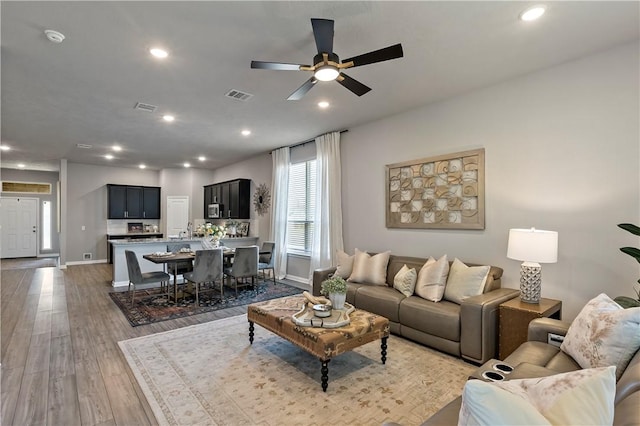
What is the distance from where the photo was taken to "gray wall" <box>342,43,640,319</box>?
305 centimetres

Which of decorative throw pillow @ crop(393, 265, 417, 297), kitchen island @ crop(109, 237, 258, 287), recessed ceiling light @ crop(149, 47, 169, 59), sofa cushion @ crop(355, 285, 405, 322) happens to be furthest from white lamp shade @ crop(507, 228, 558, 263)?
kitchen island @ crop(109, 237, 258, 287)

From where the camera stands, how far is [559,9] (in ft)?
8.11

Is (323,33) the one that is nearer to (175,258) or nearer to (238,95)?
(238,95)

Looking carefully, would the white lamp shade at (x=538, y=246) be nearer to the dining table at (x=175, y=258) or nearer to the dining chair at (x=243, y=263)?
the dining chair at (x=243, y=263)

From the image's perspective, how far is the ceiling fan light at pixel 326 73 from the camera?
2598mm

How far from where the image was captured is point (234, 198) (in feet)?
28.8

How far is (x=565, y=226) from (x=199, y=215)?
32.3 feet

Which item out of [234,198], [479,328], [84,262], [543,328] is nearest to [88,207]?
[84,262]

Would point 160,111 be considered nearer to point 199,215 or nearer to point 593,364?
point 593,364

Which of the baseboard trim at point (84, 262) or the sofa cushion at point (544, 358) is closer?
the sofa cushion at point (544, 358)

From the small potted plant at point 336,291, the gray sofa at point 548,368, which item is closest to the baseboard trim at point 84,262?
the small potted plant at point 336,291

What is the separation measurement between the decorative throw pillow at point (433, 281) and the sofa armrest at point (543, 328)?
1.08 metres

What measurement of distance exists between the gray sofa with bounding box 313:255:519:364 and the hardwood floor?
2.19 meters

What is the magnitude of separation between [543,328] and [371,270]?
2243 mm
